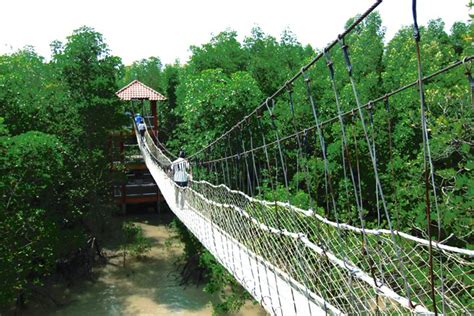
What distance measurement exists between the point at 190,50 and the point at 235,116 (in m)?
4.19

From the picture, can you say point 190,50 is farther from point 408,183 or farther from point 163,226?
point 408,183

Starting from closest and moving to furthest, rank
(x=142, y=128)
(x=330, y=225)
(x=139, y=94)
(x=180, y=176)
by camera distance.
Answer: (x=330, y=225), (x=180, y=176), (x=142, y=128), (x=139, y=94)

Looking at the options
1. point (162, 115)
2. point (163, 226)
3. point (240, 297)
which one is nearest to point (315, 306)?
point (240, 297)

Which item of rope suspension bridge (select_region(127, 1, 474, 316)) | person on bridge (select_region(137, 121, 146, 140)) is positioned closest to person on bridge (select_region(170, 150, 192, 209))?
rope suspension bridge (select_region(127, 1, 474, 316))

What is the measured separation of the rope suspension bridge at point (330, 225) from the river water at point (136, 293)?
6.98 feet

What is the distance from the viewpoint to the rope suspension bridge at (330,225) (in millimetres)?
1485

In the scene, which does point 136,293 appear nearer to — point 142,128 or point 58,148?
point 58,148

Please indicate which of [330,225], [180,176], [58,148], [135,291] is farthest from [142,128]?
[330,225]

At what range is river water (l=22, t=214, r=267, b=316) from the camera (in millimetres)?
6980

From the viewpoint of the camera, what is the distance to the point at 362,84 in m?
8.02

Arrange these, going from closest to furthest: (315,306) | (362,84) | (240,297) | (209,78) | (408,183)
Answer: (315,306), (408,183), (240,297), (209,78), (362,84)

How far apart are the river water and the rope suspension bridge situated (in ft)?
6.98

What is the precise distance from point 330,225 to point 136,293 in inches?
187

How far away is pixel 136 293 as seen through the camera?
7605 millimetres
